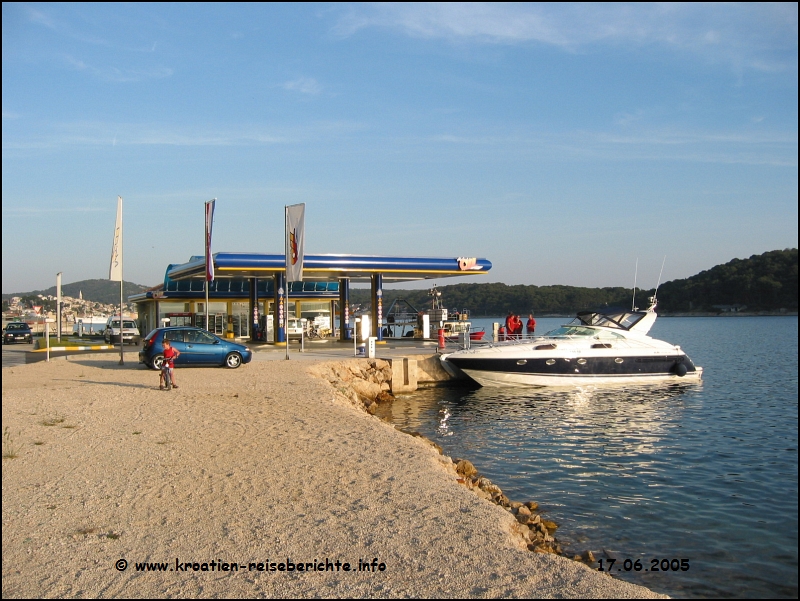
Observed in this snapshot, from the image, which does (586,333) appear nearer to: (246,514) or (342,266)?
(342,266)

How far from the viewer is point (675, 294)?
85062mm

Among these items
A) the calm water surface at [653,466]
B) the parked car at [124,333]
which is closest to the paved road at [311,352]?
the calm water surface at [653,466]

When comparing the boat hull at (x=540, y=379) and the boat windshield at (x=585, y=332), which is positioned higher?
the boat windshield at (x=585, y=332)

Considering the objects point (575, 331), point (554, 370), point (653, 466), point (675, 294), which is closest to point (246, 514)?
point (653, 466)

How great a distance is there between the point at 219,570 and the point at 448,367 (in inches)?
874

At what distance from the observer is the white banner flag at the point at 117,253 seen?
81.3 feet

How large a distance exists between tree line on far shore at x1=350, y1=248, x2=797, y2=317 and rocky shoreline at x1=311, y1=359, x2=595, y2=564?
129 feet

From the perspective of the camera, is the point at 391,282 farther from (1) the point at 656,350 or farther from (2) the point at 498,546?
(2) the point at 498,546

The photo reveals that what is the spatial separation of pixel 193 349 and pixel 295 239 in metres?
5.89

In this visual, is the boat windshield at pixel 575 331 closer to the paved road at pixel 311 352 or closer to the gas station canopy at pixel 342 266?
the paved road at pixel 311 352

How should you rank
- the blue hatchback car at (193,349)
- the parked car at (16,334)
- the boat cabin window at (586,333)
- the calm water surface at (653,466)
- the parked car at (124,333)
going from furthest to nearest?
the parked car at (16,334)
the parked car at (124,333)
the boat cabin window at (586,333)
the blue hatchback car at (193,349)
the calm water surface at (653,466)

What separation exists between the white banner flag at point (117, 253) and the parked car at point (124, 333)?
17.7 m

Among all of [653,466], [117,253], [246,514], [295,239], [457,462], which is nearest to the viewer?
[246,514]

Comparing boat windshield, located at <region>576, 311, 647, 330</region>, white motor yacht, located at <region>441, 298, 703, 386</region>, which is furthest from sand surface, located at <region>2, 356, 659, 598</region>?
boat windshield, located at <region>576, 311, 647, 330</region>
